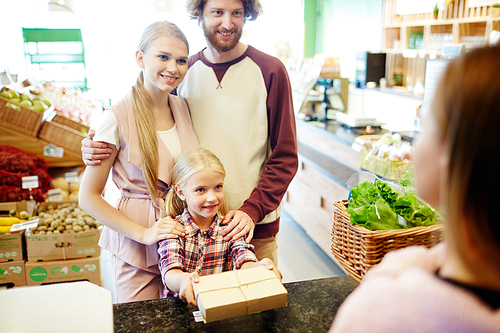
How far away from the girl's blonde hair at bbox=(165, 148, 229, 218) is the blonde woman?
42mm

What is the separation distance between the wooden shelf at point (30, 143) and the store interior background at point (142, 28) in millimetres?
2397

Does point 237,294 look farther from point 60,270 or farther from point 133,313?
point 60,270

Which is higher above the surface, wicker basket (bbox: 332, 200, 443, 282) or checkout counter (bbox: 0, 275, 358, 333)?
wicker basket (bbox: 332, 200, 443, 282)

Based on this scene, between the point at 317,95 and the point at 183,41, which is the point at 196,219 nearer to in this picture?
the point at 183,41

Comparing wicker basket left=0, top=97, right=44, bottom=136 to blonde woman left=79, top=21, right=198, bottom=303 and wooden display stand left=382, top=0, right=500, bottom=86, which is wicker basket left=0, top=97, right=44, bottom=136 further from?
wooden display stand left=382, top=0, right=500, bottom=86

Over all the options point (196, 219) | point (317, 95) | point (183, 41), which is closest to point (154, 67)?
point (183, 41)

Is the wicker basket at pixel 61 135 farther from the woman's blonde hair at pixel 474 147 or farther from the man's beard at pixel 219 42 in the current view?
the woman's blonde hair at pixel 474 147

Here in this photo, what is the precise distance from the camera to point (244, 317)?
1.09 meters

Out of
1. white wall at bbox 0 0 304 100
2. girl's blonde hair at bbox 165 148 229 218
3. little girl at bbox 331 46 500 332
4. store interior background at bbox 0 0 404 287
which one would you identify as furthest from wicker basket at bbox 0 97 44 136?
white wall at bbox 0 0 304 100

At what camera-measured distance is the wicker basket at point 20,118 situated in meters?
3.22

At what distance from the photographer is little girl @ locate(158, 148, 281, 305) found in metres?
1.48

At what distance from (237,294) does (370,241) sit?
39 centimetres

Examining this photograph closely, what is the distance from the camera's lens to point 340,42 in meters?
8.95

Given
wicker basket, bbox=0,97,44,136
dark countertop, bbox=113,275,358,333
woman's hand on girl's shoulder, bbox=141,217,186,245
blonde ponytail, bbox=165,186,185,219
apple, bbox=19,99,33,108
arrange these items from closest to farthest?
dark countertop, bbox=113,275,358,333, woman's hand on girl's shoulder, bbox=141,217,186,245, blonde ponytail, bbox=165,186,185,219, wicker basket, bbox=0,97,44,136, apple, bbox=19,99,33,108
